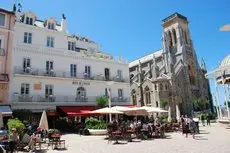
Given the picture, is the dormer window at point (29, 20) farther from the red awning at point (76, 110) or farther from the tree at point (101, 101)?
the tree at point (101, 101)

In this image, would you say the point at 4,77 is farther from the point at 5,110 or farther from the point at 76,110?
the point at 76,110

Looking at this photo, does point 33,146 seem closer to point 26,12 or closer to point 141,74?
point 26,12

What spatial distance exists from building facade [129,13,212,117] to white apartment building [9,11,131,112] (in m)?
19.8

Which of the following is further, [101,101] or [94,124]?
[101,101]

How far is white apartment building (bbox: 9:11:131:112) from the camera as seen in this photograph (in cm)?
2205

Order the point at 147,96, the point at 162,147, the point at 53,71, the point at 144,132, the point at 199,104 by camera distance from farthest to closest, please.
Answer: the point at 147,96
the point at 199,104
the point at 53,71
the point at 144,132
the point at 162,147

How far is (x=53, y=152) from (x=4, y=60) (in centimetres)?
1366

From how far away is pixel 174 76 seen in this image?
4825 centimetres

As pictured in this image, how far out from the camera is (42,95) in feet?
75.0

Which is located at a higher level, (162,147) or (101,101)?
(101,101)

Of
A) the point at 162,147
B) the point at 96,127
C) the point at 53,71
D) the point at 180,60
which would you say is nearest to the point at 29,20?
the point at 53,71

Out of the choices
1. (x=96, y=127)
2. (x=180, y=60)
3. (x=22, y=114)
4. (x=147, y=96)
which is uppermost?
(x=180, y=60)

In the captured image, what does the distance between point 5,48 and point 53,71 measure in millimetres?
5475

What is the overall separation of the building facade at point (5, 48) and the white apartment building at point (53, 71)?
1.78 ft
